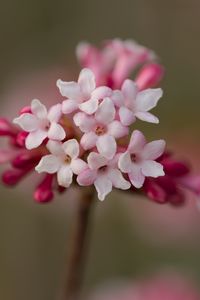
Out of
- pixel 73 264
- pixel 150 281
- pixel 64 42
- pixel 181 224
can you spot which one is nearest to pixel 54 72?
pixel 64 42

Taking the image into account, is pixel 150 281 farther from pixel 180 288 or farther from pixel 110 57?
pixel 110 57

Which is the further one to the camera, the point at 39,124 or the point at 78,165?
the point at 39,124

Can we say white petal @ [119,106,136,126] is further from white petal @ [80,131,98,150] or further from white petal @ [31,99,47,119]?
white petal @ [31,99,47,119]

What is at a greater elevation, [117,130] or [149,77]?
[149,77]

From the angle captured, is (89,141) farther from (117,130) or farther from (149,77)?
(149,77)

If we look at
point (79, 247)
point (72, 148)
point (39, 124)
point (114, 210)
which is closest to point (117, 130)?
point (72, 148)

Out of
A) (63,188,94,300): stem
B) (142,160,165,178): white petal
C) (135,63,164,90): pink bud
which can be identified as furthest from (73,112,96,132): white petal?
(135,63,164,90): pink bud

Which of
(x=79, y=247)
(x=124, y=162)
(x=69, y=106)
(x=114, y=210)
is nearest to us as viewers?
(x=124, y=162)

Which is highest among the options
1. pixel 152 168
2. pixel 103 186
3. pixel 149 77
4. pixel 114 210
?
pixel 149 77
